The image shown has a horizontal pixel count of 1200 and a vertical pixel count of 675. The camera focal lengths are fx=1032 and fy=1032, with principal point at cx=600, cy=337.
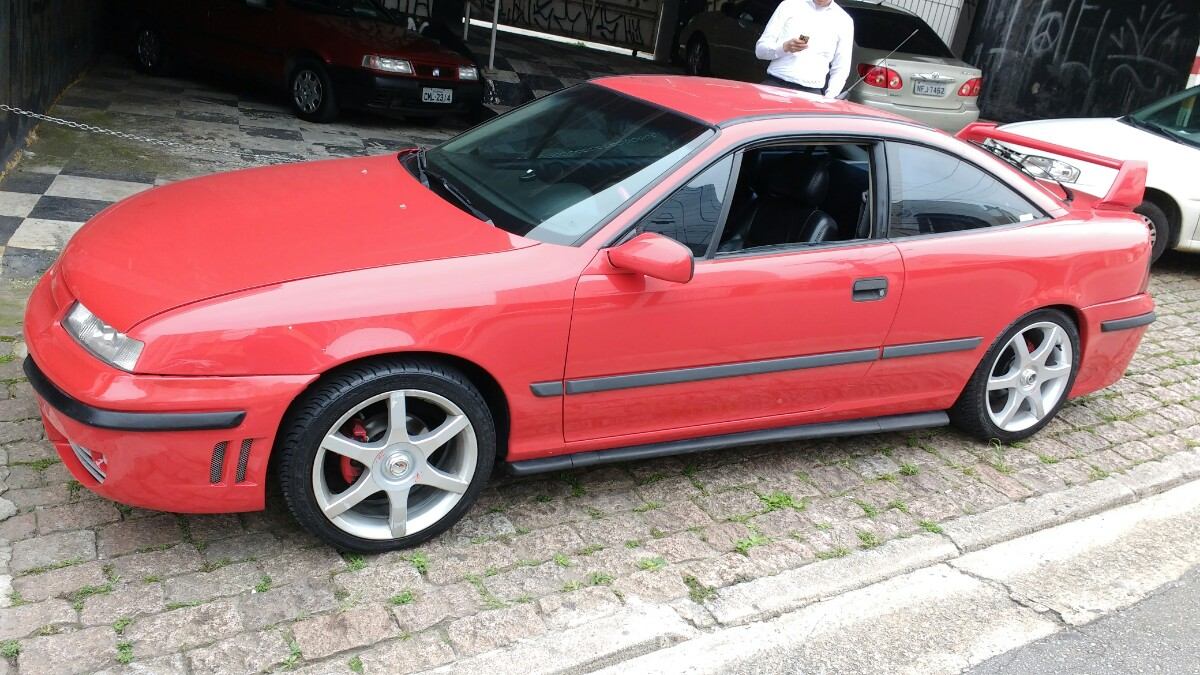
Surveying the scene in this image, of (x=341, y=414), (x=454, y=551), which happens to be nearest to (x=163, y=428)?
(x=341, y=414)

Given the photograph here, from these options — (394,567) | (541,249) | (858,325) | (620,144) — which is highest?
(620,144)

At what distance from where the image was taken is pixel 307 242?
3434 mm

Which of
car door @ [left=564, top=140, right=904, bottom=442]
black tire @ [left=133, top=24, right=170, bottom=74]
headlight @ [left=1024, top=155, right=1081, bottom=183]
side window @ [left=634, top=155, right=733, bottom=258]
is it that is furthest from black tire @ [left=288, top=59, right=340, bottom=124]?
side window @ [left=634, top=155, right=733, bottom=258]

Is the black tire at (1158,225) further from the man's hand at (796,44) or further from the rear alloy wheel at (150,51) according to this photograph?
the rear alloy wheel at (150,51)

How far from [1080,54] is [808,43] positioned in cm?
810

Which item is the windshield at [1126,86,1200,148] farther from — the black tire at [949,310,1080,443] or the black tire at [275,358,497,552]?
the black tire at [275,358,497,552]

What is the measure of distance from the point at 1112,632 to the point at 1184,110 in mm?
5926

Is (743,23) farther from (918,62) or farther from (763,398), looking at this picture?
(763,398)

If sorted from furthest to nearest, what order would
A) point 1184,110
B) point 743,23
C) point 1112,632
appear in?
point 743,23 → point 1184,110 → point 1112,632

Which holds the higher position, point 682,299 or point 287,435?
point 682,299

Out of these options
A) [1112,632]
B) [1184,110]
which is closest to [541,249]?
[1112,632]

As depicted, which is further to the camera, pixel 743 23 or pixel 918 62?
pixel 743 23

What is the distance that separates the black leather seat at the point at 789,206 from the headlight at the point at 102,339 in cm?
231

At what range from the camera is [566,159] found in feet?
13.2
